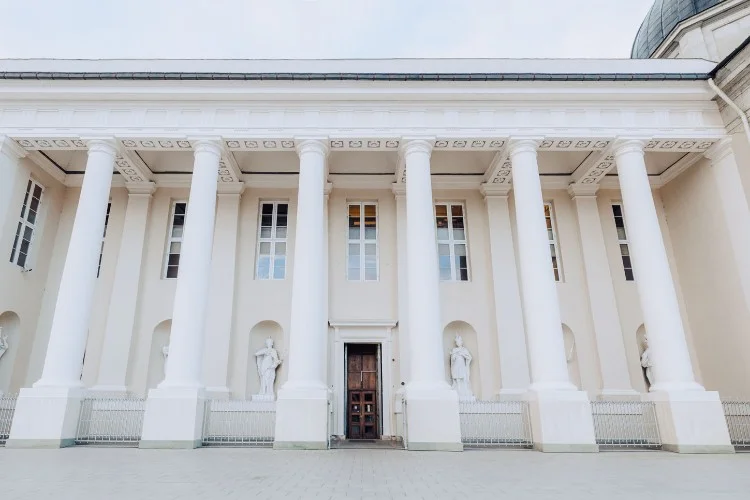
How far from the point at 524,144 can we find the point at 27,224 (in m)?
14.4

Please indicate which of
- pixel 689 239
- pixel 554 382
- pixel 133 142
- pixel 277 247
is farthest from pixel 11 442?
pixel 689 239

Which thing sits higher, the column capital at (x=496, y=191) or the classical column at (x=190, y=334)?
the column capital at (x=496, y=191)

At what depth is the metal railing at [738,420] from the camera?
11.4 metres

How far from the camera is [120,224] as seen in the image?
15.8 m

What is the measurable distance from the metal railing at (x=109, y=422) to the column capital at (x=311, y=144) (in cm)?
730

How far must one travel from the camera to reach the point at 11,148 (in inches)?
506

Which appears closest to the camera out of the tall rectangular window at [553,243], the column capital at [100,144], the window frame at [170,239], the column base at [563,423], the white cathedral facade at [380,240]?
the column base at [563,423]

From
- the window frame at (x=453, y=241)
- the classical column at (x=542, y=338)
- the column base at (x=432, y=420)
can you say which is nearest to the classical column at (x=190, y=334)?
the column base at (x=432, y=420)

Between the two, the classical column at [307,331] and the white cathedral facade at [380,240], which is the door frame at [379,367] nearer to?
the white cathedral facade at [380,240]

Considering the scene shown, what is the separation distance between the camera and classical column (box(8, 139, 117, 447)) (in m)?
10.4

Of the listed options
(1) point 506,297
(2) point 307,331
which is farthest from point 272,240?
(1) point 506,297

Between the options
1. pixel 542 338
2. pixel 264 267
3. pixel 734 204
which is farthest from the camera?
pixel 264 267

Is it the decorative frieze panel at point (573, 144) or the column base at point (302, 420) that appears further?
the decorative frieze panel at point (573, 144)

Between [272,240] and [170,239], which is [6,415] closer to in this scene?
[170,239]
